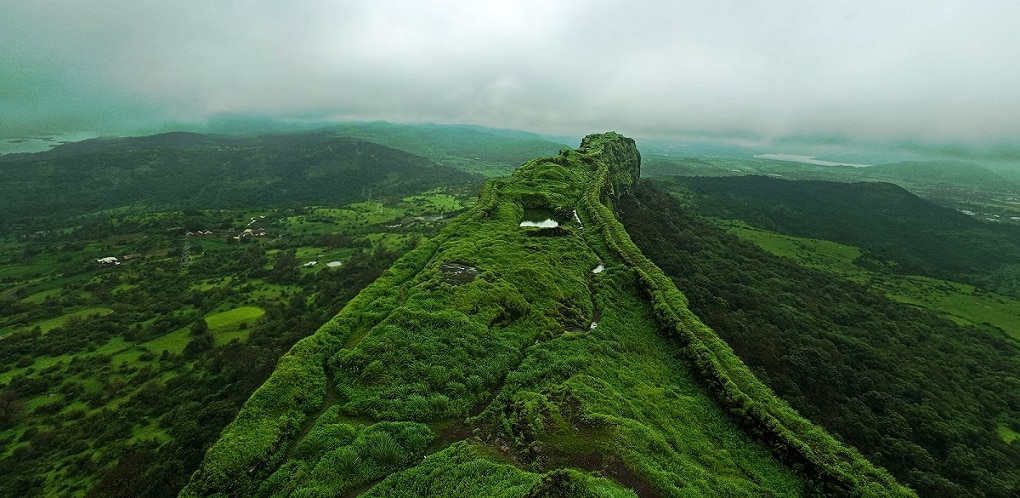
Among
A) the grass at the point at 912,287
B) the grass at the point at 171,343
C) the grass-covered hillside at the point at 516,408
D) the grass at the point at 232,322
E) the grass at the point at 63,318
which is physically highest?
the grass-covered hillside at the point at 516,408

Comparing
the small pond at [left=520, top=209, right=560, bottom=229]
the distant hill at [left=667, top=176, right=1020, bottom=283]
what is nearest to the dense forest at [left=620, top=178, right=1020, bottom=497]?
the small pond at [left=520, top=209, right=560, bottom=229]

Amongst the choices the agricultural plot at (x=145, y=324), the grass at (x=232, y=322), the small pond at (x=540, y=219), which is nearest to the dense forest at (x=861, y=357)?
the small pond at (x=540, y=219)

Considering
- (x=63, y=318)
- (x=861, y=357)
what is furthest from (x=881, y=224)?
(x=63, y=318)

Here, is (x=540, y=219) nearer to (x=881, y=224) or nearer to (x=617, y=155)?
(x=617, y=155)

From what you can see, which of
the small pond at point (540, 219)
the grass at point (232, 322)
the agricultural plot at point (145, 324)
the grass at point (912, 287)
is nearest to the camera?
the small pond at point (540, 219)

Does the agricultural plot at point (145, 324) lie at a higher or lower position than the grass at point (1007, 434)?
lower

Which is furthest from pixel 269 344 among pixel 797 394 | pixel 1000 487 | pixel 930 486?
pixel 1000 487

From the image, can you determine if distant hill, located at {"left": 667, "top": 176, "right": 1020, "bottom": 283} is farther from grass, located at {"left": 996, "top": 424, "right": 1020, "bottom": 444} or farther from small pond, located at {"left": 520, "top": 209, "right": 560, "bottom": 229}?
small pond, located at {"left": 520, "top": 209, "right": 560, "bottom": 229}

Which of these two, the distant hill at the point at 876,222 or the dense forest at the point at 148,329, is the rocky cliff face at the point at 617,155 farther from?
the distant hill at the point at 876,222
